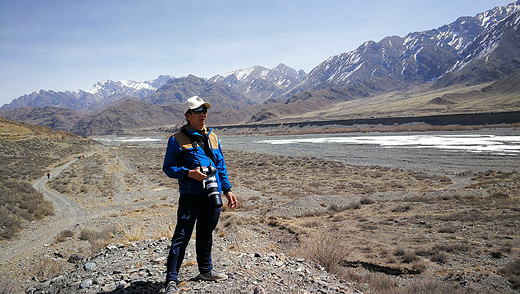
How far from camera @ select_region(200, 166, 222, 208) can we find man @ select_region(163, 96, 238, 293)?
0.04 ft

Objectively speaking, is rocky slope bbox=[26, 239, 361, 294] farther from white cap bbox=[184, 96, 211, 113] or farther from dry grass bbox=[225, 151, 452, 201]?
dry grass bbox=[225, 151, 452, 201]

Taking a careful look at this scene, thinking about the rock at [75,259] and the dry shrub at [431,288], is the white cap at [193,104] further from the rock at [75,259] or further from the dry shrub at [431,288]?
the rock at [75,259]

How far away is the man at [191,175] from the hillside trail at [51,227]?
9.51 meters

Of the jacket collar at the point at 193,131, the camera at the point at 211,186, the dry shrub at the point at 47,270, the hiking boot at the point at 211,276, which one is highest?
the jacket collar at the point at 193,131

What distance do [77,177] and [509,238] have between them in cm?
3320

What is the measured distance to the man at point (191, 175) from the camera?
3.42 metres

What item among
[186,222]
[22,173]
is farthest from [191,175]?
[22,173]

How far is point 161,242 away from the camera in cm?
659

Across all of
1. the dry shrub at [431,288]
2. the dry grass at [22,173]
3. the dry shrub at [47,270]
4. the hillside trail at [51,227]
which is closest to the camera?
the dry shrub at [431,288]

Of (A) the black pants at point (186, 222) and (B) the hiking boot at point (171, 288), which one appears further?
(A) the black pants at point (186, 222)

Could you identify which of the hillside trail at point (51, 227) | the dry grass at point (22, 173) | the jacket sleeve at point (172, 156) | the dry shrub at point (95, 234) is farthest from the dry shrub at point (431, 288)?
the dry grass at point (22, 173)

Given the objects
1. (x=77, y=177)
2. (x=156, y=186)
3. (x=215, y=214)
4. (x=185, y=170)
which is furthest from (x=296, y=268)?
→ (x=77, y=177)

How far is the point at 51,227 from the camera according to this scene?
14117 mm

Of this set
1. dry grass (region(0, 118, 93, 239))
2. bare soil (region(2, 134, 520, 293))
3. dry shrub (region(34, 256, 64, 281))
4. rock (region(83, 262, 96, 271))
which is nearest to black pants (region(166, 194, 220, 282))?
rock (region(83, 262, 96, 271))
